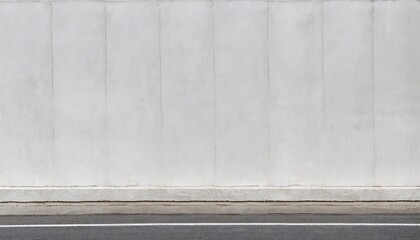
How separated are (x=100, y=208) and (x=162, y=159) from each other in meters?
1.37

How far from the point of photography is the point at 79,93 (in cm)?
1458

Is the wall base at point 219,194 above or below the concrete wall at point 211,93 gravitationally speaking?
below

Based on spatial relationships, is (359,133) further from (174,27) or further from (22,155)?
(22,155)

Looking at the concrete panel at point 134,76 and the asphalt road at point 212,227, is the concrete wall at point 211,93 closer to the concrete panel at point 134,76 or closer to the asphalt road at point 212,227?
the concrete panel at point 134,76

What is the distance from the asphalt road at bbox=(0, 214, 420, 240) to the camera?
11.1 metres

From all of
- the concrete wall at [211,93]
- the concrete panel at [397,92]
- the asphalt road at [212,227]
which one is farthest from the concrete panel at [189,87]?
the concrete panel at [397,92]

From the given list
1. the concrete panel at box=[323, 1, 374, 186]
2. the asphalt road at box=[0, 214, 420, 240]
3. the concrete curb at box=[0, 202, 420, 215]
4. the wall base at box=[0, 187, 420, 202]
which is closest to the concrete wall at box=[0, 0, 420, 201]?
the concrete panel at box=[323, 1, 374, 186]

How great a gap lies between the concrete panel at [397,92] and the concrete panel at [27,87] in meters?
5.14

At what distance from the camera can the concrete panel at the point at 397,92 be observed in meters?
14.5

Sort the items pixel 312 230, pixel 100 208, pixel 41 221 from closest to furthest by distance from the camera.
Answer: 1. pixel 312 230
2. pixel 41 221
3. pixel 100 208

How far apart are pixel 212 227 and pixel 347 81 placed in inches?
153

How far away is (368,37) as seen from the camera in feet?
47.5

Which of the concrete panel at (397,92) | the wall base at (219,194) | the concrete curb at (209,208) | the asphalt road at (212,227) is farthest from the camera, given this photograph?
the concrete panel at (397,92)

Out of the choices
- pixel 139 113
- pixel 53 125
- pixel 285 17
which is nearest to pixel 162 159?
pixel 139 113
